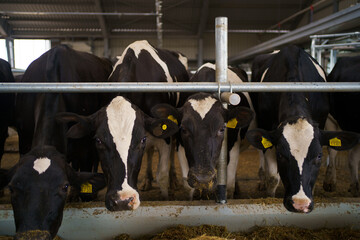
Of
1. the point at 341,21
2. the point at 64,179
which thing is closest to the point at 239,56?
the point at 341,21

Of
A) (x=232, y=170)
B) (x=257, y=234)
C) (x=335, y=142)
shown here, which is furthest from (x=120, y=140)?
(x=335, y=142)

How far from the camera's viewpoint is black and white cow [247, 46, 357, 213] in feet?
8.63

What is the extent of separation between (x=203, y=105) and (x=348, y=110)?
7.18ft

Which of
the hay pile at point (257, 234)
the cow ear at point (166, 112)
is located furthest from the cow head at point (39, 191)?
the cow ear at point (166, 112)

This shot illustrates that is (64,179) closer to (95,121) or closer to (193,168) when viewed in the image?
(95,121)

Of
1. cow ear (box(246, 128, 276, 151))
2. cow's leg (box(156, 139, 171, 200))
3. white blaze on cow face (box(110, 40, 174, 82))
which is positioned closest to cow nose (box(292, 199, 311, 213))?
cow ear (box(246, 128, 276, 151))

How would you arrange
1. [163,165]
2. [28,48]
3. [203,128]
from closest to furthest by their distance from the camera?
Answer: [203,128]
[163,165]
[28,48]

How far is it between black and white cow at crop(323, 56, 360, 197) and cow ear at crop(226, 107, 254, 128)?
1.78 meters

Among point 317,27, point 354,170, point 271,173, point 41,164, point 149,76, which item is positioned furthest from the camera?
point 317,27

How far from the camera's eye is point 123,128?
260 cm

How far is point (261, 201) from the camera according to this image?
9.20ft

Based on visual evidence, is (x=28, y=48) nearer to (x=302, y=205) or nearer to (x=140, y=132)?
(x=140, y=132)

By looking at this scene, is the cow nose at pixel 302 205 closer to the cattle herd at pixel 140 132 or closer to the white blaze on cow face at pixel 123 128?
the cattle herd at pixel 140 132

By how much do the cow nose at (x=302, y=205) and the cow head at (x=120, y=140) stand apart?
1.17m
